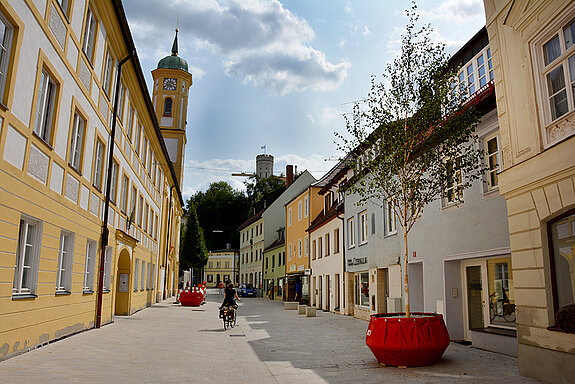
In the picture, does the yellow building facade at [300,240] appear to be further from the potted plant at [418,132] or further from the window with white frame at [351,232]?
the potted plant at [418,132]

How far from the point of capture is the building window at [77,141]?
1245 cm

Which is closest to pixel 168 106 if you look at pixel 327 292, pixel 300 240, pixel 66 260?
pixel 300 240

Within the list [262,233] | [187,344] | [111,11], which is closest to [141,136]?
[111,11]

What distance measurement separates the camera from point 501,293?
37.8 feet

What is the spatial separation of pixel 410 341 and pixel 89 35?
1162 centimetres

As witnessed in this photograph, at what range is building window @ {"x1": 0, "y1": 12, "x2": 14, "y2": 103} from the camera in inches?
325

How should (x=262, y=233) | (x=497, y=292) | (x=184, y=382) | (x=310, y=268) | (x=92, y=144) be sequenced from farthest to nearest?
(x=262, y=233)
(x=310, y=268)
(x=92, y=144)
(x=497, y=292)
(x=184, y=382)

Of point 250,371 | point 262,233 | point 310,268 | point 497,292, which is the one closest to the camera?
point 250,371

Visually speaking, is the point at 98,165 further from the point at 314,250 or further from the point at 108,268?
the point at 314,250

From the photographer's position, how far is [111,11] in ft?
47.3

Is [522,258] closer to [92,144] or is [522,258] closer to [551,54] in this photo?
[551,54]

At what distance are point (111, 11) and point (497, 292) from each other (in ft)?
43.9

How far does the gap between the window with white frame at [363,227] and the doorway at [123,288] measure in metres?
10.5

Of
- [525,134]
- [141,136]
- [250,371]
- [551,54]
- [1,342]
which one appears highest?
[141,136]
